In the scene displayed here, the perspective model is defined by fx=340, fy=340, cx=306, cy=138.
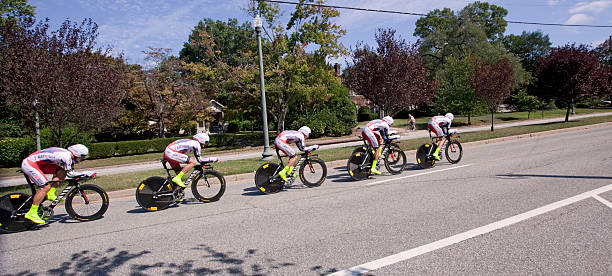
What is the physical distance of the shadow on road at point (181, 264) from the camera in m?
3.83

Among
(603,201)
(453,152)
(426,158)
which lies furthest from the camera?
(453,152)

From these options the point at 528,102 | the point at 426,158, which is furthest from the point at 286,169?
the point at 528,102

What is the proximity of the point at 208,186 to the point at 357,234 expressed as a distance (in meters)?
3.76

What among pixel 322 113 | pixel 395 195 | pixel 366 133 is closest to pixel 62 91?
pixel 366 133

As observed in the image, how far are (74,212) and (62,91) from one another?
17.4ft

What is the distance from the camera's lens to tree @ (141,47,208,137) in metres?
26.0

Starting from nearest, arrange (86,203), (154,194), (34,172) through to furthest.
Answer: (34,172), (86,203), (154,194)

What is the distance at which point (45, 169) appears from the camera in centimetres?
606

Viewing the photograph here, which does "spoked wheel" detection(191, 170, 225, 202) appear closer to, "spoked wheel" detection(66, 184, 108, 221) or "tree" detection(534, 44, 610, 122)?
"spoked wheel" detection(66, 184, 108, 221)

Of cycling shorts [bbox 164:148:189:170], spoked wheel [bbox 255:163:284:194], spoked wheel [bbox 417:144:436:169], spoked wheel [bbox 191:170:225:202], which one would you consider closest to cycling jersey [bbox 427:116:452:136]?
spoked wheel [bbox 417:144:436:169]

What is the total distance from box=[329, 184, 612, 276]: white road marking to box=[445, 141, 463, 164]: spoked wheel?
4.40 metres

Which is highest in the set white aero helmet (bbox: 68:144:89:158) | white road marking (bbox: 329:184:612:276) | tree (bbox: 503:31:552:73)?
tree (bbox: 503:31:552:73)

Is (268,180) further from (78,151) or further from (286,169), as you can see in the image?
(78,151)

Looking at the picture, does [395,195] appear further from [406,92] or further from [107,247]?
[406,92]
